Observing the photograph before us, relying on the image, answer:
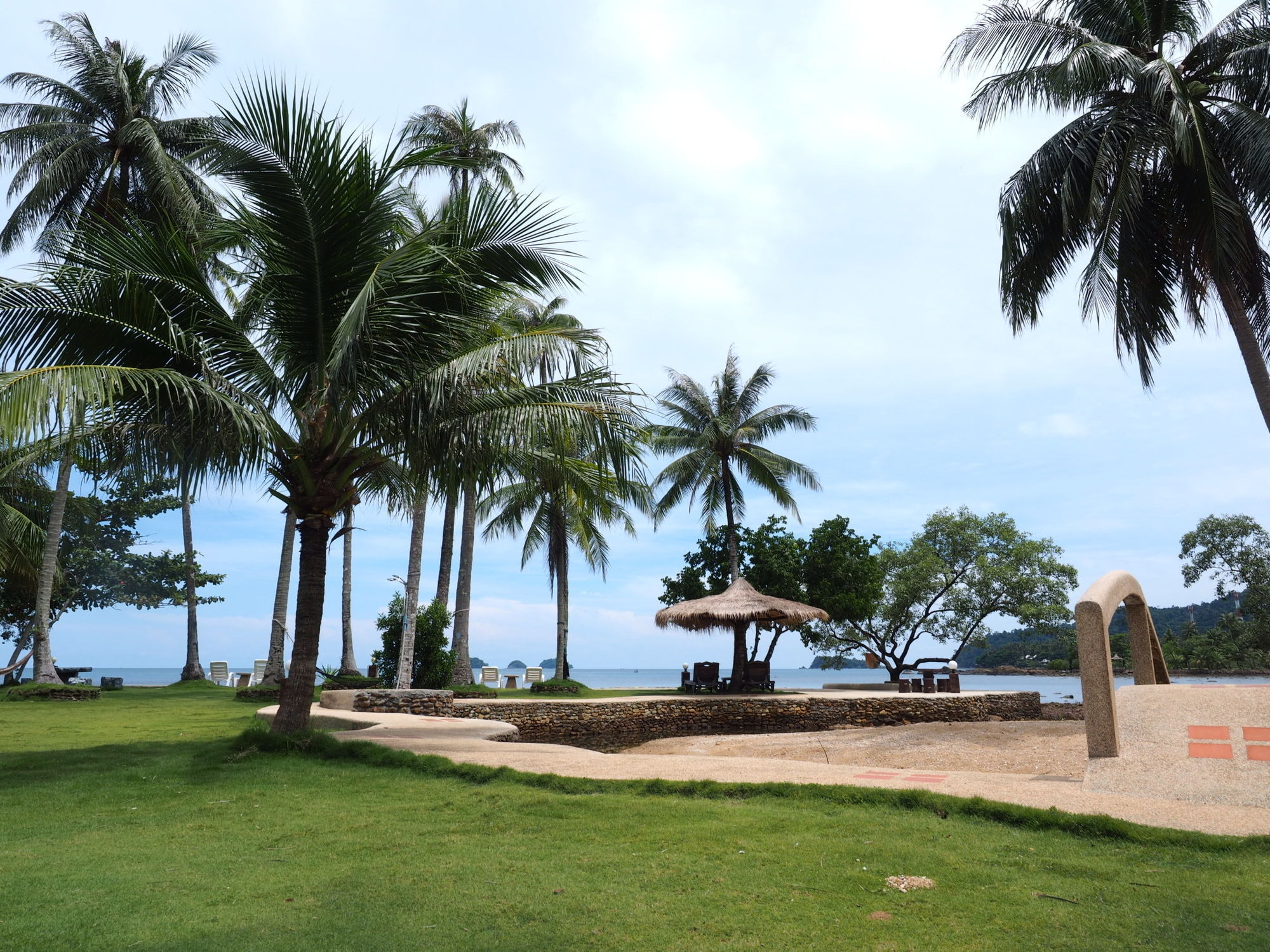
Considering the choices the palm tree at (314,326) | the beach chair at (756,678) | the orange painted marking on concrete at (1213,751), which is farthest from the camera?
the beach chair at (756,678)

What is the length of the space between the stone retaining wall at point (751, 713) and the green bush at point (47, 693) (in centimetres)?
837

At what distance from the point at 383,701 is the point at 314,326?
23.9 ft

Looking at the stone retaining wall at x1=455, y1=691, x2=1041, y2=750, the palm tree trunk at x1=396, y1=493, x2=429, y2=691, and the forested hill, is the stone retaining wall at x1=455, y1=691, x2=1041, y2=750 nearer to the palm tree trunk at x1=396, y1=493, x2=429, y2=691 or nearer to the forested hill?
the palm tree trunk at x1=396, y1=493, x2=429, y2=691

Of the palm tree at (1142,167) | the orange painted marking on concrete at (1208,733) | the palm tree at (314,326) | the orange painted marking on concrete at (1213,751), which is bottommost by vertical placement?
the orange painted marking on concrete at (1213,751)

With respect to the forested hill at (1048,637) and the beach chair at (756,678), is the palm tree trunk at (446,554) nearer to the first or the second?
the beach chair at (756,678)

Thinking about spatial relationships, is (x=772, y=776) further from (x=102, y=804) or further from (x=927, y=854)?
(x=102, y=804)

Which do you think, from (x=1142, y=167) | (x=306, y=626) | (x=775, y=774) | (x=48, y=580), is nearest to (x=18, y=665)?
(x=48, y=580)

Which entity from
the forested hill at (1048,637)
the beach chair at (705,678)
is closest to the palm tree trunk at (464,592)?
the beach chair at (705,678)

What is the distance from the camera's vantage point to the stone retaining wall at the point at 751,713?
16219 mm

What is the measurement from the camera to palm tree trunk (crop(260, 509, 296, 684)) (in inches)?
840

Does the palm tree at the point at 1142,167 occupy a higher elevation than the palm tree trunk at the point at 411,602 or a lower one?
higher

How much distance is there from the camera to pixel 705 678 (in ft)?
73.7

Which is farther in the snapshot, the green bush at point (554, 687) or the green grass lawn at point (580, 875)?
the green bush at point (554, 687)

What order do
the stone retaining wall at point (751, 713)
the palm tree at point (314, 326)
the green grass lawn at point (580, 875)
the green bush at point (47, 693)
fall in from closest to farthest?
the green grass lawn at point (580, 875), the palm tree at point (314, 326), the stone retaining wall at point (751, 713), the green bush at point (47, 693)
